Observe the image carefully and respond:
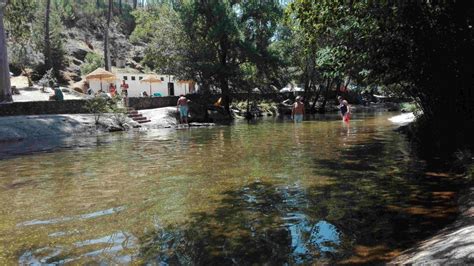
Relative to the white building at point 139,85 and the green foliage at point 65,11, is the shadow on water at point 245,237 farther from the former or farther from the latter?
the green foliage at point 65,11

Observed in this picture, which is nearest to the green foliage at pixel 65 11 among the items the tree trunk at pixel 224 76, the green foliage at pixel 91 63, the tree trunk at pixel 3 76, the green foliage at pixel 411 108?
the green foliage at pixel 91 63

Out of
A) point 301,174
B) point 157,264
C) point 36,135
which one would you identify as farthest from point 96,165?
point 36,135

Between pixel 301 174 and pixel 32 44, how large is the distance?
48335 mm

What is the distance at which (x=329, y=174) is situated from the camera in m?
10.0

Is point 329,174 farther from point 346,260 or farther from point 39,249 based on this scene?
point 39,249

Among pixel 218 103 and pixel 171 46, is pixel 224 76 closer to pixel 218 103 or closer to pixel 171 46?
pixel 218 103

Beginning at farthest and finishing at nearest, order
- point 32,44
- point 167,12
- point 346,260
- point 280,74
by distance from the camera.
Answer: point 32,44, point 280,74, point 167,12, point 346,260

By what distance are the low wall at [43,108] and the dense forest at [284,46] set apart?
6.13 ft

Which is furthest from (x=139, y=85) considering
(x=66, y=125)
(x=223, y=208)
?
(x=223, y=208)

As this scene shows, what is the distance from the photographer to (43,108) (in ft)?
87.9

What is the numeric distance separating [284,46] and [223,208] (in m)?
33.0

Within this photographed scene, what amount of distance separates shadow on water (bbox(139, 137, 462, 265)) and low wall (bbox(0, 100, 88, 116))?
21.0 metres

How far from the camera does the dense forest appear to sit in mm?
11641

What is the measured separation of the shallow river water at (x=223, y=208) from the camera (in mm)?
5473
